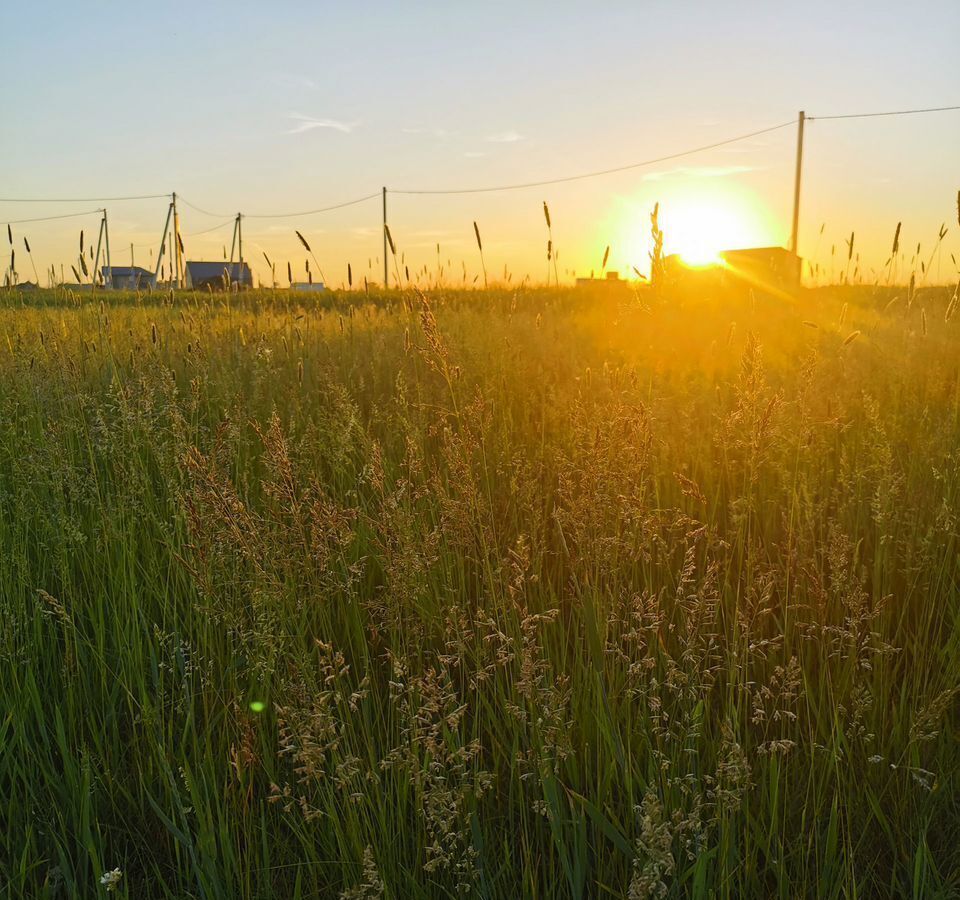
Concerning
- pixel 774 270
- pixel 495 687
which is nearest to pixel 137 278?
pixel 495 687

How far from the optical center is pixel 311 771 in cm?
122

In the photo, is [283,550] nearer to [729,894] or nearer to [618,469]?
[618,469]

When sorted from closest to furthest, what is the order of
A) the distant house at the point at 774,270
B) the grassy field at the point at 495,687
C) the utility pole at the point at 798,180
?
1. the grassy field at the point at 495,687
2. the distant house at the point at 774,270
3. the utility pole at the point at 798,180

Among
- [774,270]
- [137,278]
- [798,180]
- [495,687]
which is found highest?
[798,180]

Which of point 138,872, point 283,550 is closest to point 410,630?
point 283,550

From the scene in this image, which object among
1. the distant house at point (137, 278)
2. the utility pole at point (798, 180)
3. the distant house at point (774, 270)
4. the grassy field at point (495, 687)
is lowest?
the grassy field at point (495, 687)

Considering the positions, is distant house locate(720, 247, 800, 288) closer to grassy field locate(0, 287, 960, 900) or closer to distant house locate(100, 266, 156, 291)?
distant house locate(100, 266, 156, 291)

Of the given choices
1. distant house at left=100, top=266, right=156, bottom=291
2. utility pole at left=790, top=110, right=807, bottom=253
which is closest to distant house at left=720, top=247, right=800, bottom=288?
utility pole at left=790, top=110, right=807, bottom=253

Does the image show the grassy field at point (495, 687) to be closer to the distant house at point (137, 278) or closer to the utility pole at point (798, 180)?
the distant house at point (137, 278)

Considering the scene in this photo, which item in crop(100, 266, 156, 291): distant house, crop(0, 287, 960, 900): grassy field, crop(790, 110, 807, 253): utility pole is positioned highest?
crop(790, 110, 807, 253): utility pole

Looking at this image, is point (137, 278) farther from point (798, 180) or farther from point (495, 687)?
point (798, 180)

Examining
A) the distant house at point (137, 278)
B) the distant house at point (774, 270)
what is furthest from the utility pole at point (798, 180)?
the distant house at point (137, 278)

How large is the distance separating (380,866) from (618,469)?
1030 mm

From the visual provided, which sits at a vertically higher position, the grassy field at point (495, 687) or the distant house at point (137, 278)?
the distant house at point (137, 278)
